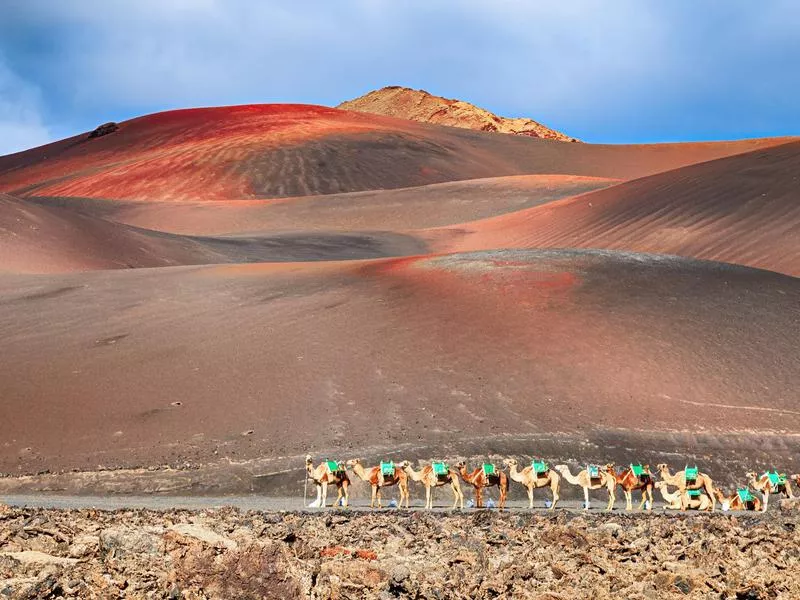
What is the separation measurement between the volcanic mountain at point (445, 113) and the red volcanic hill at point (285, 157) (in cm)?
3889

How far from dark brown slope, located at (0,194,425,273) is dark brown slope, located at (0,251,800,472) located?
5893 millimetres

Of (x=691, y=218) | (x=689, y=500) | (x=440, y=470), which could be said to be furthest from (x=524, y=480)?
(x=691, y=218)

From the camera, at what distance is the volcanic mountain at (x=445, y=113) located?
157 m

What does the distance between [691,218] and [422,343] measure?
23614mm

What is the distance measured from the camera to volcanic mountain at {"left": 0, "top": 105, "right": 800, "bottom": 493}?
21328mm

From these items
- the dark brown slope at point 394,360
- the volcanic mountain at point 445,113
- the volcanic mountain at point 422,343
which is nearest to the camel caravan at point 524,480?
the volcanic mountain at point 422,343

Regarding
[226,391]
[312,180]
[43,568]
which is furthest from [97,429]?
[312,180]

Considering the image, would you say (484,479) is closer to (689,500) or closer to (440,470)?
(440,470)

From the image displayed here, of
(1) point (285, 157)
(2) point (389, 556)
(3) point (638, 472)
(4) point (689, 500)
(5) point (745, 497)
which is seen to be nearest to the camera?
(2) point (389, 556)

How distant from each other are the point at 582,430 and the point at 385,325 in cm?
716

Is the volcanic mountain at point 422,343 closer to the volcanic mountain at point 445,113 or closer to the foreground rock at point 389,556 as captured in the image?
the foreground rock at point 389,556

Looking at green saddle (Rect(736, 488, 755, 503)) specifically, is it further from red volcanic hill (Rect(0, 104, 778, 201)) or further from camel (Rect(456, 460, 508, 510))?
red volcanic hill (Rect(0, 104, 778, 201))

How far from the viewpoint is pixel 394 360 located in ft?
81.6

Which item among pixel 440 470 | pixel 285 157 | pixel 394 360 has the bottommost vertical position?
pixel 440 470
